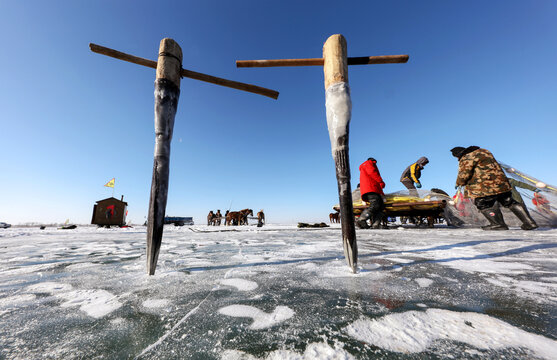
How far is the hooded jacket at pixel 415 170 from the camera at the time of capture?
7.79 meters

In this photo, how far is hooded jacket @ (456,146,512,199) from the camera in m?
4.83

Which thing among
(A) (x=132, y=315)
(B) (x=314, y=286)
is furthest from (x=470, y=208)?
(A) (x=132, y=315)

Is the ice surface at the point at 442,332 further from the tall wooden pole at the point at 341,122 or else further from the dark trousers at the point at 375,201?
the dark trousers at the point at 375,201

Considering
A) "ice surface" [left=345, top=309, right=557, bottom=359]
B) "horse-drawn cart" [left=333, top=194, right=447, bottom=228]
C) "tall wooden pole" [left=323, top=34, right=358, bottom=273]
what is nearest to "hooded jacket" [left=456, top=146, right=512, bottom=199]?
"horse-drawn cart" [left=333, top=194, right=447, bottom=228]

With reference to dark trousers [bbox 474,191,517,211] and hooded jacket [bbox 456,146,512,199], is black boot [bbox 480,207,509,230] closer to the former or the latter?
dark trousers [bbox 474,191,517,211]

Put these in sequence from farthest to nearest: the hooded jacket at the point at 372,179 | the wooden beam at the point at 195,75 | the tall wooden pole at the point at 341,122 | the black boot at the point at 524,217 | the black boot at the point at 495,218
A: the hooded jacket at the point at 372,179
the black boot at the point at 495,218
the black boot at the point at 524,217
the wooden beam at the point at 195,75
the tall wooden pole at the point at 341,122

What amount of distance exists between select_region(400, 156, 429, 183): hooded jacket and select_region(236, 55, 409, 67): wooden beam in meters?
7.15

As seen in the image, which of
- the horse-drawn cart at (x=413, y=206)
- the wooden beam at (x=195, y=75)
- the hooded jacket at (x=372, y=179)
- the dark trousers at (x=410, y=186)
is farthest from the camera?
the dark trousers at (x=410, y=186)

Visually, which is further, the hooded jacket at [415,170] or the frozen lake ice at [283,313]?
the hooded jacket at [415,170]

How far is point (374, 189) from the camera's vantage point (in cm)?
601

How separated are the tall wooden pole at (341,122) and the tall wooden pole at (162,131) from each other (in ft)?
3.99

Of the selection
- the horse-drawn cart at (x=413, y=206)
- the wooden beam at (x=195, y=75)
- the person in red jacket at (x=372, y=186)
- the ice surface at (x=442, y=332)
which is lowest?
the ice surface at (x=442, y=332)

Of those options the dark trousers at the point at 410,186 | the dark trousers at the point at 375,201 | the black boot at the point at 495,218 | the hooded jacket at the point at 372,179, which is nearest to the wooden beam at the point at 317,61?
the hooded jacket at the point at 372,179

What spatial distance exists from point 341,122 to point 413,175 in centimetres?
791
